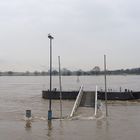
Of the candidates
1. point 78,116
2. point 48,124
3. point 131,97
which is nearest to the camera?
point 48,124

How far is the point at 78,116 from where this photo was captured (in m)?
35.2

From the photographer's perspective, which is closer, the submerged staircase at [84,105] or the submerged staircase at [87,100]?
the submerged staircase at [84,105]

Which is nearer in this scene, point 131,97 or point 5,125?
point 5,125

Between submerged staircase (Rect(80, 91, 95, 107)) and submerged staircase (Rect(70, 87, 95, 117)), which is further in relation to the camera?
Answer: submerged staircase (Rect(80, 91, 95, 107))

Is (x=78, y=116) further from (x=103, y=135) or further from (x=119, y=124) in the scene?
(x=103, y=135)

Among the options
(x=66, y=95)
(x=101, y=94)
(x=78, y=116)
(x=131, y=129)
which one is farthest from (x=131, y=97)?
(x=131, y=129)

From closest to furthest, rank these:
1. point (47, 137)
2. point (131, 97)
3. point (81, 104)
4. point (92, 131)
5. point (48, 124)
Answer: point (47, 137) < point (92, 131) < point (48, 124) < point (81, 104) < point (131, 97)

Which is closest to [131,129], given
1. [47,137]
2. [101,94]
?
[47,137]

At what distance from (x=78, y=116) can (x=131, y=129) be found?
821cm

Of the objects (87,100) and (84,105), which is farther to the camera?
(87,100)

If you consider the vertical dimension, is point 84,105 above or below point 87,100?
below

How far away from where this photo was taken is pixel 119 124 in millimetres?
30703

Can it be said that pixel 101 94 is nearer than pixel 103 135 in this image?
No

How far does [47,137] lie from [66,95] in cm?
3973
